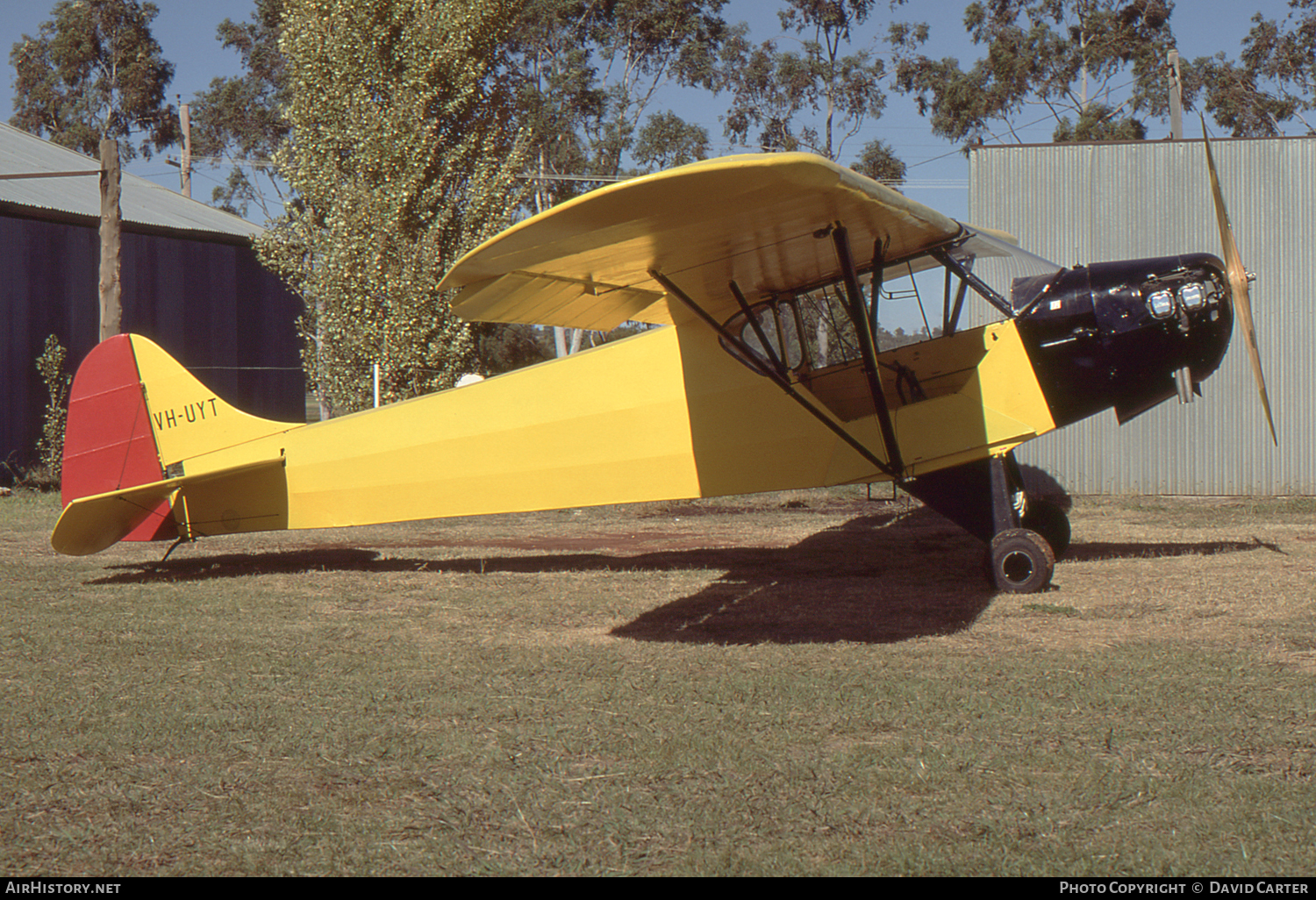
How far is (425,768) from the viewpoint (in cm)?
406

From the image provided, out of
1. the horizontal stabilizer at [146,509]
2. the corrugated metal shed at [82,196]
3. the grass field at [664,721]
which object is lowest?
the grass field at [664,721]

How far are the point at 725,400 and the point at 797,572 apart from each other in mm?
1709

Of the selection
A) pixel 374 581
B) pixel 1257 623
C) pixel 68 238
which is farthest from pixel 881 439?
pixel 68 238

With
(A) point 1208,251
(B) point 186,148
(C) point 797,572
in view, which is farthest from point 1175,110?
(B) point 186,148

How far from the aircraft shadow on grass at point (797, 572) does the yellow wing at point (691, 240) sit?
2.13 meters

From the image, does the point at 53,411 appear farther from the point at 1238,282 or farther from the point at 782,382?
the point at 1238,282

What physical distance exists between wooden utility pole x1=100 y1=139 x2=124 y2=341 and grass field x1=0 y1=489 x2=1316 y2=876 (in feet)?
27.4

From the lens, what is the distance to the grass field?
3320 mm

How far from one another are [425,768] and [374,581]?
15.1 ft

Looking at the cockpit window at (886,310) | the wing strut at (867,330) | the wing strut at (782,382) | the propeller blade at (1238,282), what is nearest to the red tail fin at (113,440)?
the wing strut at (782,382)

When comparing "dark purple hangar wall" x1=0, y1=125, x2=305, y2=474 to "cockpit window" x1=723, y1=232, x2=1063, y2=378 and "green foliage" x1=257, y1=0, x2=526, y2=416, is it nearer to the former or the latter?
"green foliage" x1=257, y1=0, x2=526, y2=416

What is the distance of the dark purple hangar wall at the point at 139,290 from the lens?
18.9 metres

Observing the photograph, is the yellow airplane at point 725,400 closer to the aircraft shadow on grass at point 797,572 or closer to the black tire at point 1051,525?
the black tire at point 1051,525
